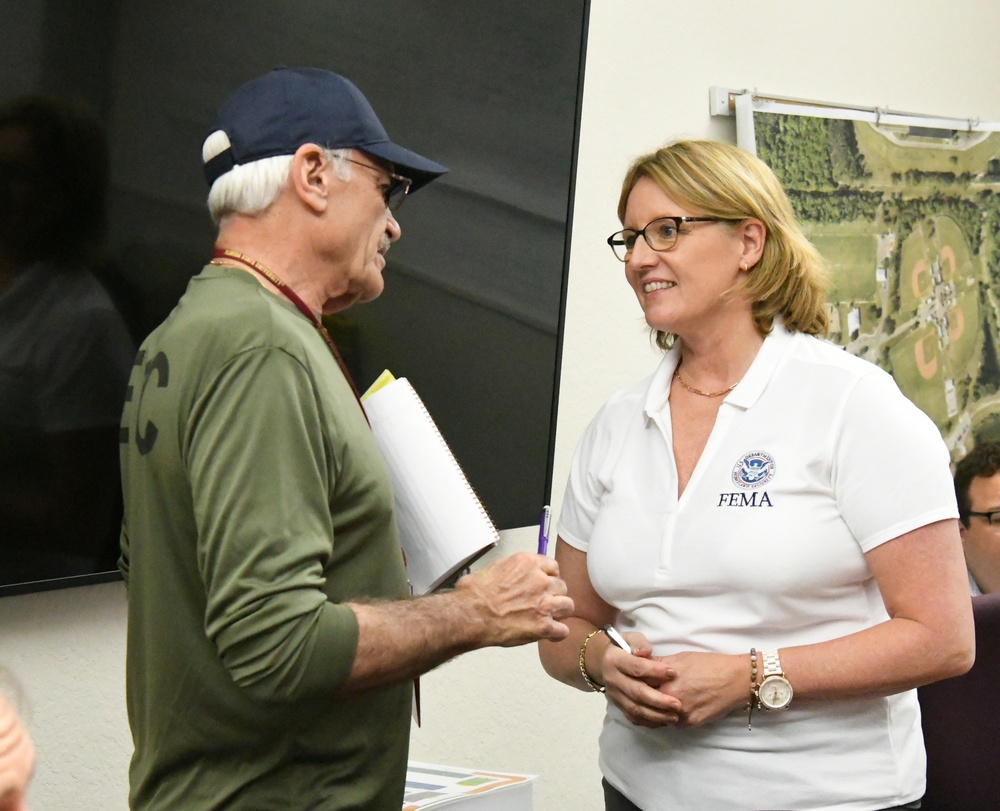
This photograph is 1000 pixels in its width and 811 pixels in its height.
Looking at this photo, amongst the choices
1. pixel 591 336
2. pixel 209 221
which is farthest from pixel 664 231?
pixel 591 336

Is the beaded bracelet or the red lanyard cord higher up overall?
the red lanyard cord

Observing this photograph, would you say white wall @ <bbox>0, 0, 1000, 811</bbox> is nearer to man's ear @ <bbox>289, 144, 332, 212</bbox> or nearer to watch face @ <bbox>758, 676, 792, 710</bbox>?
man's ear @ <bbox>289, 144, 332, 212</bbox>

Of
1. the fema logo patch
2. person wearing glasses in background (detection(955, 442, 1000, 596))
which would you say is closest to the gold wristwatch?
the fema logo patch

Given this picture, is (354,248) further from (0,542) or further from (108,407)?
(0,542)

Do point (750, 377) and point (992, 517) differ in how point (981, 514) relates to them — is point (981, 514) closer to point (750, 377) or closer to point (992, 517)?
point (992, 517)

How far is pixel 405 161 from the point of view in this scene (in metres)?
1.48

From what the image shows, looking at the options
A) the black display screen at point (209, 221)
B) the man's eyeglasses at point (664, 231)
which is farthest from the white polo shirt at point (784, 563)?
the black display screen at point (209, 221)

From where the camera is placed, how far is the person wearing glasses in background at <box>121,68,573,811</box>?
120 centimetres

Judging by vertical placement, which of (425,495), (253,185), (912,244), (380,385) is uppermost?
(912,244)

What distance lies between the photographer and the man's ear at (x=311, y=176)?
1.40 metres

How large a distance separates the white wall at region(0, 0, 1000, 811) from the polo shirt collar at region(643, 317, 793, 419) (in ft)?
3.15

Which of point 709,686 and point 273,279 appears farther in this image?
point 709,686

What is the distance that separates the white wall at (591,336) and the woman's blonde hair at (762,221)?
99cm

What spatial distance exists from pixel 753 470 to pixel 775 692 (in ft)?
0.99
